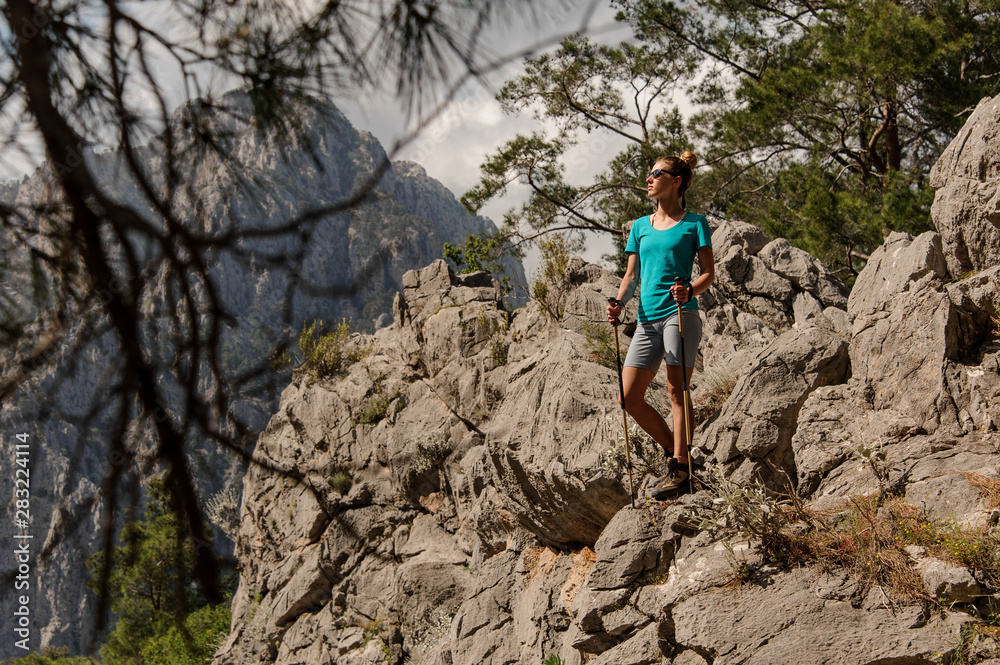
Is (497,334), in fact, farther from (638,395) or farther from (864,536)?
(864,536)

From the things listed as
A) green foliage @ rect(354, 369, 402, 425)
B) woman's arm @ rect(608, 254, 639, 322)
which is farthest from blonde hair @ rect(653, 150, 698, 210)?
green foliage @ rect(354, 369, 402, 425)

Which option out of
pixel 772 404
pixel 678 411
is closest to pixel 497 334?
pixel 772 404

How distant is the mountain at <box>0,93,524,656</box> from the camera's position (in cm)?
134

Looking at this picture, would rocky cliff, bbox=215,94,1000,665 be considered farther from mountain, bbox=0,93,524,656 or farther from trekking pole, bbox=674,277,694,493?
mountain, bbox=0,93,524,656

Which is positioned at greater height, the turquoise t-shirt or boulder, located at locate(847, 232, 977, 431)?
the turquoise t-shirt

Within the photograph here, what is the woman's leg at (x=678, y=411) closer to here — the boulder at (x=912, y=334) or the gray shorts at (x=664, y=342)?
the gray shorts at (x=664, y=342)

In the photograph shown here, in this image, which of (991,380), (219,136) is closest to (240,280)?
(219,136)

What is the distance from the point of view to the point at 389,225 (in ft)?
5.60

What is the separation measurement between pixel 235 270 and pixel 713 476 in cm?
359

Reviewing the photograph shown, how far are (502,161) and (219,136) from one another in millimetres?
12210

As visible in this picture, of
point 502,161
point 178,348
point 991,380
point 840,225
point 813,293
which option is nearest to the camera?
→ point 178,348

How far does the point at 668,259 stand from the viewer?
4.34 meters

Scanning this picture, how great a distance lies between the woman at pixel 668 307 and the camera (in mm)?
4312

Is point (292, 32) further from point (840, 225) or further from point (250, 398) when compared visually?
point (840, 225)
